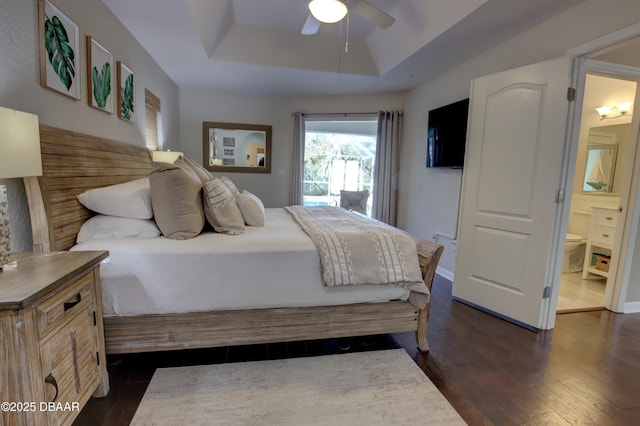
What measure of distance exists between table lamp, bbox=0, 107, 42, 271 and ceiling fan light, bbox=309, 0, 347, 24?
1.81m

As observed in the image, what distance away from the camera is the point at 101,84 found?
2.30 meters

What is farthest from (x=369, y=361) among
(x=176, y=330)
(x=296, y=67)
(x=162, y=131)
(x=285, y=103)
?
(x=285, y=103)

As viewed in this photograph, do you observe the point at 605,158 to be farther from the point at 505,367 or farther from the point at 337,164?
the point at 337,164

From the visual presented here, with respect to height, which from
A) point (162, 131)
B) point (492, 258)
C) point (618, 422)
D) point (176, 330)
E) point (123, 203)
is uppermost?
point (162, 131)

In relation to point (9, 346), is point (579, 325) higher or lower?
lower

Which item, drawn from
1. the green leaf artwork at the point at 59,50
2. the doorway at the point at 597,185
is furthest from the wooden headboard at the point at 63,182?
the doorway at the point at 597,185

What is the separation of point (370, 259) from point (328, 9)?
178cm

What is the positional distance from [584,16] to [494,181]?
129cm

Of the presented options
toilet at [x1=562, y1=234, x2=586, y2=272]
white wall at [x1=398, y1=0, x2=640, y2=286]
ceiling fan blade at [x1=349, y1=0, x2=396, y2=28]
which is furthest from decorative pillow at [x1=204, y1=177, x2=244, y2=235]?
toilet at [x1=562, y1=234, x2=586, y2=272]

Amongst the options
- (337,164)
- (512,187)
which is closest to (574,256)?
(512,187)

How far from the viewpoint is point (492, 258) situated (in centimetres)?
272

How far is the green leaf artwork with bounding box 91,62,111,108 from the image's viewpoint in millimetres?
2213

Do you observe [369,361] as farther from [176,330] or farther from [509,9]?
[509,9]

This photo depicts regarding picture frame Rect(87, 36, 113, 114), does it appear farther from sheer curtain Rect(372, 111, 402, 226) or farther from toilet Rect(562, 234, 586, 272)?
toilet Rect(562, 234, 586, 272)
